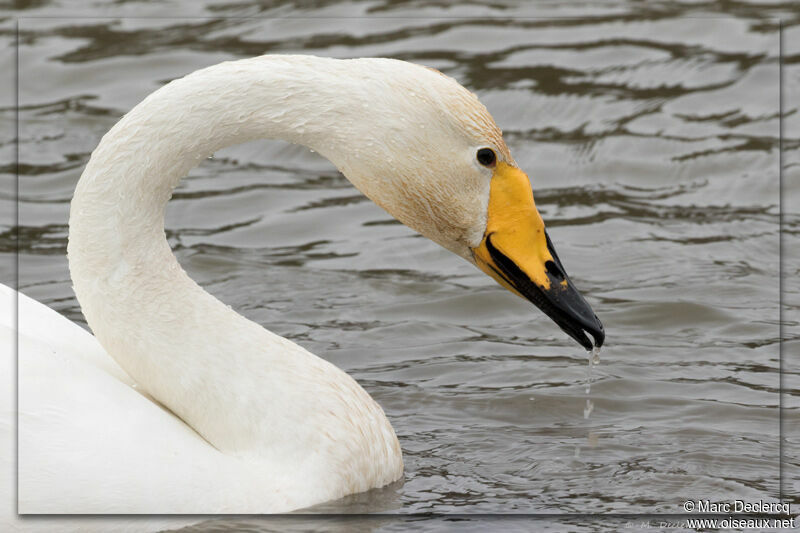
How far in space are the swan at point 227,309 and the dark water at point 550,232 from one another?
229mm

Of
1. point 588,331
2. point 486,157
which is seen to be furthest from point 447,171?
point 588,331

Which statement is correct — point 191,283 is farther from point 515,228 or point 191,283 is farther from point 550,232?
point 550,232

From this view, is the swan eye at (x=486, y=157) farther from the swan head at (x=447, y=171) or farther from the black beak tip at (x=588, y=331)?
the black beak tip at (x=588, y=331)

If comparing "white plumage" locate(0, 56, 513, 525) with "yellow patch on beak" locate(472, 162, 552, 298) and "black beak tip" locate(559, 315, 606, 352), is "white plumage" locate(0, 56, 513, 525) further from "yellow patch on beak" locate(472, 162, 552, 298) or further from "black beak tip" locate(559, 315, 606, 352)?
Result: "black beak tip" locate(559, 315, 606, 352)

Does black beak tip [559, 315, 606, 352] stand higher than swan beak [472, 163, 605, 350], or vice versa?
swan beak [472, 163, 605, 350]

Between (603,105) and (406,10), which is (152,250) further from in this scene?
(406,10)

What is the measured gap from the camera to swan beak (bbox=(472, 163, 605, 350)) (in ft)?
15.4

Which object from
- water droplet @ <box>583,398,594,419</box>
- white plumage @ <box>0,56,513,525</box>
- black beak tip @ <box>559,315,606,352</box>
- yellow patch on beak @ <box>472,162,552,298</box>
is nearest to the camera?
white plumage @ <box>0,56,513,525</box>

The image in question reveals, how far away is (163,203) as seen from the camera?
187 inches

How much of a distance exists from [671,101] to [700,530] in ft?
16.4

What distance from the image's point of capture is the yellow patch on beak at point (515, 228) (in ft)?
15.4

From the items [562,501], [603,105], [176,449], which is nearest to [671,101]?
[603,105]

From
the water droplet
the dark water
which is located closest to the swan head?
the dark water

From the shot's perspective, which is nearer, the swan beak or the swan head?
the swan head
